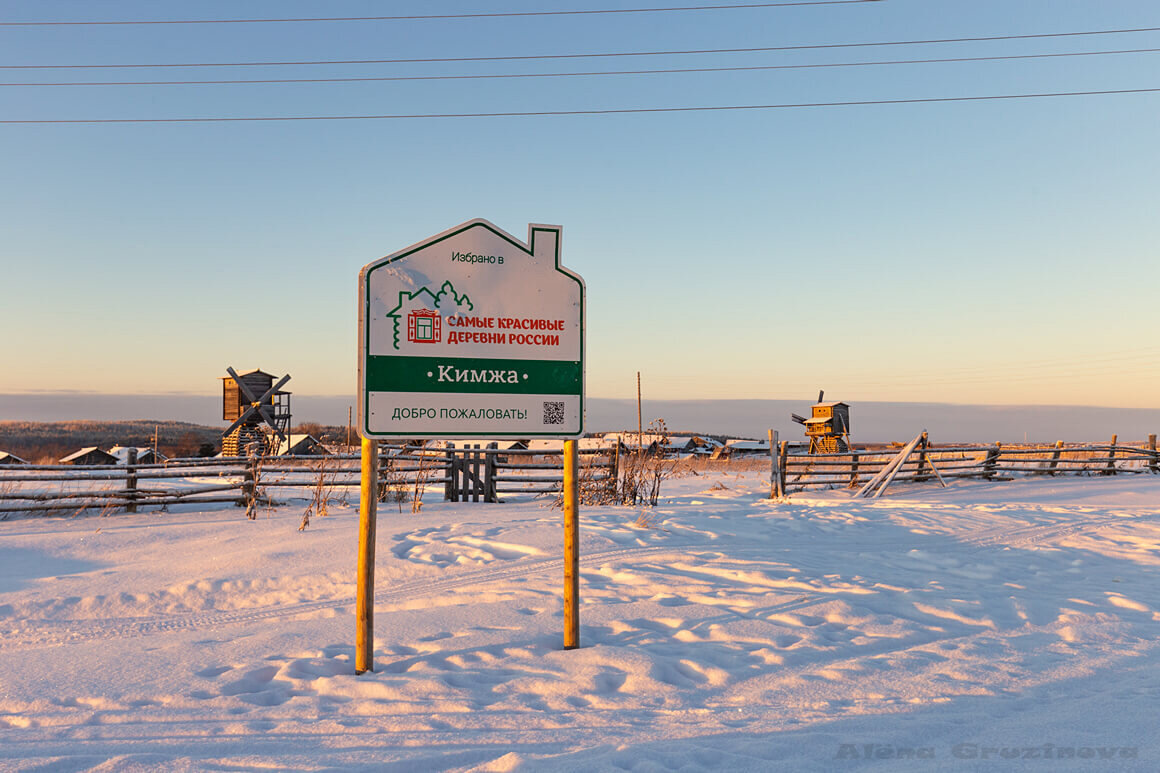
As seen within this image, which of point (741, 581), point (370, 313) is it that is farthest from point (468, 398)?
point (741, 581)

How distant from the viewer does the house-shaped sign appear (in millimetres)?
4730

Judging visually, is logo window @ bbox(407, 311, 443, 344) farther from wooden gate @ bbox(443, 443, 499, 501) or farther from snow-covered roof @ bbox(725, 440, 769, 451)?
snow-covered roof @ bbox(725, 440, 769, 451)

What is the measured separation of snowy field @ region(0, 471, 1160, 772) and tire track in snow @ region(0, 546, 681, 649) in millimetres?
39

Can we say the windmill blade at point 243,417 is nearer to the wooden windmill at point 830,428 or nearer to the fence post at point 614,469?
the wooden windmill at point 830,428

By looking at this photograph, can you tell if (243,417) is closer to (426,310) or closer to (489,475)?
(489,475)

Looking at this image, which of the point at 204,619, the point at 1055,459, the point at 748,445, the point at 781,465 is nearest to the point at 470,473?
the point at 781,465

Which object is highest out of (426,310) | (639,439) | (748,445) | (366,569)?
(426,310)

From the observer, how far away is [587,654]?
473 cm

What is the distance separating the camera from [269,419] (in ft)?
141

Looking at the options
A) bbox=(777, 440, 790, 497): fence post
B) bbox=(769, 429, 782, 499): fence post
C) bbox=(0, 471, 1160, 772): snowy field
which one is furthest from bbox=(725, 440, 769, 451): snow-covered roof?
bbox=(0, 471, 1160, 772): snowy field

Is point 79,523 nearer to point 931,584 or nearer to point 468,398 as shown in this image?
point 468,398

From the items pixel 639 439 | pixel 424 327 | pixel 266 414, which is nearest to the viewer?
pixel 424 327

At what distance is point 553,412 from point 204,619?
3.58m

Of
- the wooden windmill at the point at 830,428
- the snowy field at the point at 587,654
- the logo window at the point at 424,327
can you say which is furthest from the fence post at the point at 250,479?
the wooden windmill at the point at 830,428
